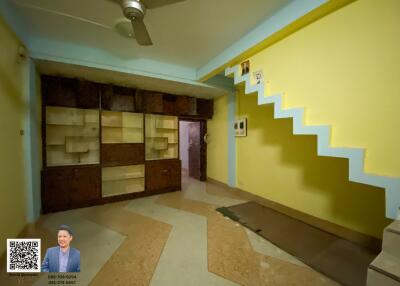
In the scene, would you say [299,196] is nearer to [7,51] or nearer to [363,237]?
[363,237]

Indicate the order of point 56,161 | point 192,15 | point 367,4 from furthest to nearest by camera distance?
1. point 56,161
2. point 192,15
3. point 367,4

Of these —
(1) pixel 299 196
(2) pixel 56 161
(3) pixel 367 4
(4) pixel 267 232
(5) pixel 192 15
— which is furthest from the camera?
(2) pixel 56 161

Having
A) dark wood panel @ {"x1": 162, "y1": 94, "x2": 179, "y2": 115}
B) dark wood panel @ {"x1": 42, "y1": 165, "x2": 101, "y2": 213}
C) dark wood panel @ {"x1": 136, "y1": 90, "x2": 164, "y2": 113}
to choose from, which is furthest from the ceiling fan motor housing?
dark wood panel @ {"x1": 42, "y1": 165, "x2": 101, "y2": 213}

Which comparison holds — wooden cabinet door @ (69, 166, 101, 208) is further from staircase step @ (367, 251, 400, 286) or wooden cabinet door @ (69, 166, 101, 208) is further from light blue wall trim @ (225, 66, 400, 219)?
staircase step @ (367, 251, 400, 286)

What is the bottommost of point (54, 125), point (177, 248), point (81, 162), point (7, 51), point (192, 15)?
point (177, 248)

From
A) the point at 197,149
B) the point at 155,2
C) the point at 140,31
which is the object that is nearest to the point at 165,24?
the point at 140,31

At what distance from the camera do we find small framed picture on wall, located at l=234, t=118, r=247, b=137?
3787 millimetres

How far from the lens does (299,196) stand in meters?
2.75

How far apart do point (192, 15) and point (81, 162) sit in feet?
10.3

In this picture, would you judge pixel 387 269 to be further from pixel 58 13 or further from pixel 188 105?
pixel 188 105

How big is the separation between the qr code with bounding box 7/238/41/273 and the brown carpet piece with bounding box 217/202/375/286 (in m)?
2.28

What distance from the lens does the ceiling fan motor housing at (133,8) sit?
1.40 meters

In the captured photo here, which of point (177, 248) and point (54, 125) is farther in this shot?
point (54, 125)

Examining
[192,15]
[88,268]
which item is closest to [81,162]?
[88,268]
